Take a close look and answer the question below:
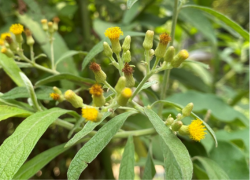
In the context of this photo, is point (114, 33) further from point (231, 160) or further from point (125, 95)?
point (231, 160)

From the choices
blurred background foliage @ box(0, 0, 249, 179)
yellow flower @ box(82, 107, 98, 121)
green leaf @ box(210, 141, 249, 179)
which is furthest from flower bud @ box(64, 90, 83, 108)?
green leaf @ box(210, 141, 249, 179)

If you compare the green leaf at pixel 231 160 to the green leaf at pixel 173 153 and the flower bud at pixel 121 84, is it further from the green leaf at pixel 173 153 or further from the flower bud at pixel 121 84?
the flower bud at pixel 121 84

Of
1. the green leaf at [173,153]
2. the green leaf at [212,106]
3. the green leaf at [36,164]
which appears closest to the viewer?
the green leaf at [173,153]

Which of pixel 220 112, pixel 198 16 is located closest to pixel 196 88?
pixel 220 112

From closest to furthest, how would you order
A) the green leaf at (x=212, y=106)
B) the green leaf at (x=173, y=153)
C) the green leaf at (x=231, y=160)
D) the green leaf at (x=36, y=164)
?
the green leaf at (x=173, y=153), the green leaf at (x=36, y=164), the green leaf at (x=231, y=160), the green leaf at (x=212, y=106)

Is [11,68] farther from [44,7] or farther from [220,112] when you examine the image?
[220,112]

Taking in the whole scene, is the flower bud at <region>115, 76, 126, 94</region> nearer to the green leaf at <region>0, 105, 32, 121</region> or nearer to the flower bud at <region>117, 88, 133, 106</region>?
the flower bud at <region>117, 88, 133, 106</region>

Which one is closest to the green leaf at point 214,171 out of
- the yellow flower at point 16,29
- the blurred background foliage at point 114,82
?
the blurred background foliage at point 114,82

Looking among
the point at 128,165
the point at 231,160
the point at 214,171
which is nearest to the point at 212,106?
the point at 231,160
